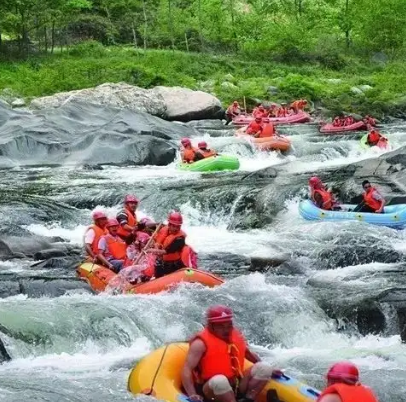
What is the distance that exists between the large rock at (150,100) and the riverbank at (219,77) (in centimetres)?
293

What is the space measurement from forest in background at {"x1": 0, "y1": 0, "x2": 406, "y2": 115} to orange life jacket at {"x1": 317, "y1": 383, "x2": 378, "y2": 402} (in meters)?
29.2

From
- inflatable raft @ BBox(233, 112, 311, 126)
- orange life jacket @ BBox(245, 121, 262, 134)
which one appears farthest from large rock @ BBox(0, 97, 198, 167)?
inflatable raft @ BBox(233, 112, 311, 126)

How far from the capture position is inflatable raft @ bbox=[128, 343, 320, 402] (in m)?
6.36

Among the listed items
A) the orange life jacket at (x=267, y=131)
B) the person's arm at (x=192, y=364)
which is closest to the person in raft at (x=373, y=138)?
the orange life jacket at (x=267, y=131)

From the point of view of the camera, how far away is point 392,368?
855cm

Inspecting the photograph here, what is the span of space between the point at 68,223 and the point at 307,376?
8693mm

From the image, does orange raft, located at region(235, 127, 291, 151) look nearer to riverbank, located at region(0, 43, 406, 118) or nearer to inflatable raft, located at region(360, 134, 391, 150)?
inflatable raft, located at region(360, 134, 391, 150)

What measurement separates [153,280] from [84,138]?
14.0 metres

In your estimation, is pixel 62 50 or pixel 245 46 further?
pixel 245 46

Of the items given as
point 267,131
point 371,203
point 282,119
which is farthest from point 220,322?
point 282,119

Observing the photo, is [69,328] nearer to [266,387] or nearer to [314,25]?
[266,387]

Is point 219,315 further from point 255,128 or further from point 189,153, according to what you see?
point 255,128

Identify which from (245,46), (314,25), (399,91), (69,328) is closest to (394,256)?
(69,328)

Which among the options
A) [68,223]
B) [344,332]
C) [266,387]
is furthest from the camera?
[68,223]
